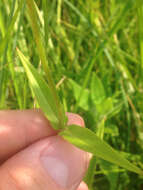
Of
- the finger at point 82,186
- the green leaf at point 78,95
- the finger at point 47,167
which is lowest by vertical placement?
the finger at point 82,186

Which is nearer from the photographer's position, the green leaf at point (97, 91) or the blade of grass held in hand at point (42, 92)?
the blade of grass held in hand at point (42, 92)

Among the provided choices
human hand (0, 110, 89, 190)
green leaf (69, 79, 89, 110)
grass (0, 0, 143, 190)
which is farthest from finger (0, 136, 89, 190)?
green leaf (69, 79, 89, 110)

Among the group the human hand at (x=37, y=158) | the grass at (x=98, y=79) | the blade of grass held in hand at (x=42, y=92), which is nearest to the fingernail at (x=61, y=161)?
the human hand at (x=37, y=158)

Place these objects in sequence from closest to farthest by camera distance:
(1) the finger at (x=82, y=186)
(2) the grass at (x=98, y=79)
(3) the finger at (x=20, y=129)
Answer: (3) the finger at (x=20, y=129)
(1) the finger at (x=82, y=186)
(2) the grass at (x=98, y=79)

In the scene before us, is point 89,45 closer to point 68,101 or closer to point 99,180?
point 68,101

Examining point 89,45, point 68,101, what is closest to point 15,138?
point 68,101

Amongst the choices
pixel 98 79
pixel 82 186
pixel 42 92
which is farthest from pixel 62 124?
pixel 98 79

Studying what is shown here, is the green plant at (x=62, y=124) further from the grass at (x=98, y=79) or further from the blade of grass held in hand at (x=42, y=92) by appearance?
the grass at (x=98, y=79)

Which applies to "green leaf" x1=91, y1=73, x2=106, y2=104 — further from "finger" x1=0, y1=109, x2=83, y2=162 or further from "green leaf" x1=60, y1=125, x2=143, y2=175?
"green leaf" x1=60, y1=125, x2=143, y2=175

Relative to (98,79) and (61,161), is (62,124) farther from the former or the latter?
(98,79)
